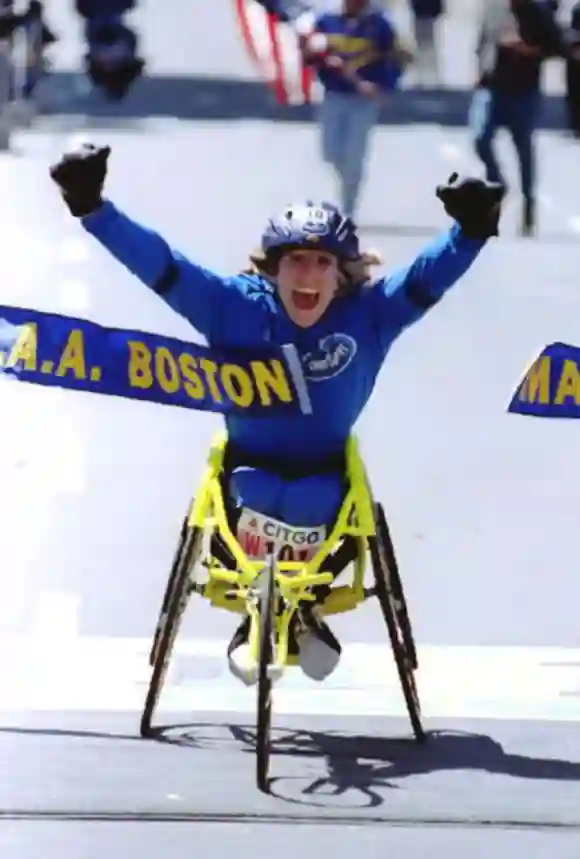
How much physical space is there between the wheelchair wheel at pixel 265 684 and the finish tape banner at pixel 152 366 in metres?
0.46

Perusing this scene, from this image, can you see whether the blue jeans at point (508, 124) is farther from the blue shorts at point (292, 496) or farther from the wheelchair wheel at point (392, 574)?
the blue shorts at point (292, 496)

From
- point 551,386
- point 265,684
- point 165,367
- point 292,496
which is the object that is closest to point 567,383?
point 551,386

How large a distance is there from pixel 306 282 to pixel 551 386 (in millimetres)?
764

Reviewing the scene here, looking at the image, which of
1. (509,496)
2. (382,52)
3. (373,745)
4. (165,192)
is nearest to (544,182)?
(165,192)

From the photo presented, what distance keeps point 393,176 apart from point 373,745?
13.3 m

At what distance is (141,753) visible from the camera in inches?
260

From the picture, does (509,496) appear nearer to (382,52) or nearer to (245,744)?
(245,744)

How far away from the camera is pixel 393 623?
6.52 meters

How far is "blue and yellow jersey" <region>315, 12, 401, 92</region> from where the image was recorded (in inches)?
571

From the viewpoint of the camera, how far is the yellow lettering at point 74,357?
6406mm

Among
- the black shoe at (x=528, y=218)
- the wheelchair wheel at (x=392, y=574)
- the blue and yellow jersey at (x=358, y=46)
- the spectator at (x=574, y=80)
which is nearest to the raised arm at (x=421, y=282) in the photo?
the wheelchair wheel at (x=392, y=574)

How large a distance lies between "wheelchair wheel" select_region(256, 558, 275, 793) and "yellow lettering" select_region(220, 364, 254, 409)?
447 mm

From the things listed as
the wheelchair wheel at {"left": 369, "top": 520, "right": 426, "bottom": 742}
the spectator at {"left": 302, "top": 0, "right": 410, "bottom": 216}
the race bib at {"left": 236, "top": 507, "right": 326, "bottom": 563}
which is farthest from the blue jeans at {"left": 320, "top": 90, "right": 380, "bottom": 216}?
the race bib at {"left": 236, "top": 507, "right": 326, "bottom": 563}

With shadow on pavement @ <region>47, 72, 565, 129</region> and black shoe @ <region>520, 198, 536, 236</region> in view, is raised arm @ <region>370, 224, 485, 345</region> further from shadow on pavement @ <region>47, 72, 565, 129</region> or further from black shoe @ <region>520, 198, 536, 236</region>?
shadow on pavement @ <region>47, 72, 565, 129</region>
